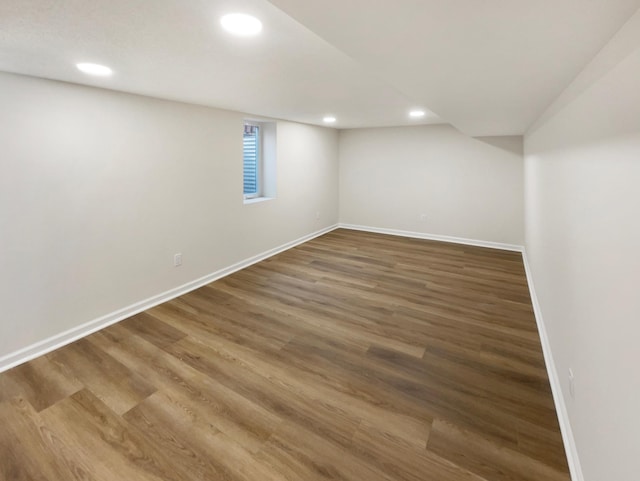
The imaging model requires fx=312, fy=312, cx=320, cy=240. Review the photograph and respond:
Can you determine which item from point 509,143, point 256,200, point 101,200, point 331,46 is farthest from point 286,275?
point 509,143

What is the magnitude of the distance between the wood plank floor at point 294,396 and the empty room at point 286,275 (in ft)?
0.05

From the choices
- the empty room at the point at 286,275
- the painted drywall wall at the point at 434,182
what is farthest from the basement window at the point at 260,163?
the painted drywall wall at the point at 434,182

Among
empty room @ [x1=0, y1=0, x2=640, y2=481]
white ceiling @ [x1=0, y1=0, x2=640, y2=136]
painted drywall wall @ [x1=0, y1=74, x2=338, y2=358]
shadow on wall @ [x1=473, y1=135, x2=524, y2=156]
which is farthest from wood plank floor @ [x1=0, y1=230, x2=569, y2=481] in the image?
shadow on wall @ [x1=473, y1=135, x2=524, y2=156]

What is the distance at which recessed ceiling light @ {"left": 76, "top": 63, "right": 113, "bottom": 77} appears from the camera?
1952 mm

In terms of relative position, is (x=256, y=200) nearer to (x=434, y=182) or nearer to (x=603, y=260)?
(x=434, y=182)

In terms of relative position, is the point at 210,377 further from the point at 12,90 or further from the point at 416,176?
the point at 416,176

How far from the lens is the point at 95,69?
2.04 m

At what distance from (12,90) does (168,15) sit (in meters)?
1.70

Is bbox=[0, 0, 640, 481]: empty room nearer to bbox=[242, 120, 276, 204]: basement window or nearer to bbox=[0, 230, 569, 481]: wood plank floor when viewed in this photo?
bbox=[0, 230, 569, 481]: wood plank floor

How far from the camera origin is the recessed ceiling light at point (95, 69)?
A: 1.95 m

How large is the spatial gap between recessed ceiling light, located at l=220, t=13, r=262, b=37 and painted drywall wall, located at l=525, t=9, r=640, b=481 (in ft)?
4.23

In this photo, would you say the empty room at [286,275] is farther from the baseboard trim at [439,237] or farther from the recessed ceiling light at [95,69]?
the baseboard trim at [439,237]

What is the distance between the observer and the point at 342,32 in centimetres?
104

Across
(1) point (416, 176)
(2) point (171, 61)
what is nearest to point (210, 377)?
(2) point (171, 61)
